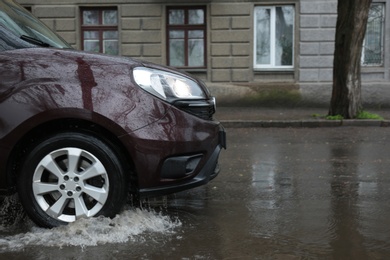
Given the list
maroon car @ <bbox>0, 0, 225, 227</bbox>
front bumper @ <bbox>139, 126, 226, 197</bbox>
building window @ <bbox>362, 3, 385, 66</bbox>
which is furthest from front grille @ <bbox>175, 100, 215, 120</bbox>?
building window @ <bbox>362, 3, 385, 66</bbox>

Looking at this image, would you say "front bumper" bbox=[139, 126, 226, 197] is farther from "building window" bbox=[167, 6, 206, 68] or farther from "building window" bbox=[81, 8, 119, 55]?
"building window" bbox=[81, 8, 119, 55]

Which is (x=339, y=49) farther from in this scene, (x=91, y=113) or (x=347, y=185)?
(x=91, y=113)

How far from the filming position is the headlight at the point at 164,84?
4023 mm

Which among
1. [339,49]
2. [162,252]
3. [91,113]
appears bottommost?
[162,252]

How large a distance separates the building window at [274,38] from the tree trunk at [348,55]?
172 inches

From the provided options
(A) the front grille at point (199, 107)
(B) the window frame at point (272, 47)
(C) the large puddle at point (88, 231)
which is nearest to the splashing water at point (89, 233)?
(C) the large puddle at point (88, 231)

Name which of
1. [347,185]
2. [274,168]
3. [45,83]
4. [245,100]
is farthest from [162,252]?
[245,100]

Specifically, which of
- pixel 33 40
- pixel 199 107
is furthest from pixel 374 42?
pixel 33 40

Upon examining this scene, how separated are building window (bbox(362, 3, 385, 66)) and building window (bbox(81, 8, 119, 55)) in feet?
25.2

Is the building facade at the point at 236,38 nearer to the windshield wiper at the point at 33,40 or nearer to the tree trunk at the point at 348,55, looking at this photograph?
the tree trunk at the point at 348,55

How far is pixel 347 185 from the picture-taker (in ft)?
19.2

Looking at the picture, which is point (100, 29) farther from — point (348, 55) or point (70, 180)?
point (70, 180)

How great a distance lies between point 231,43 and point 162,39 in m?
2.09

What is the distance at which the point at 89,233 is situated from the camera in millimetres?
3871
